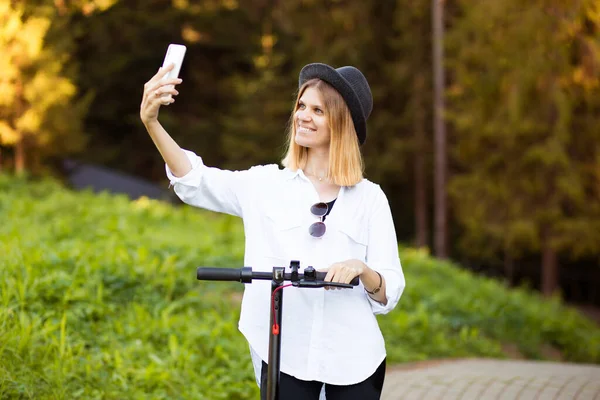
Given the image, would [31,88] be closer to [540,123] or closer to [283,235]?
[540,123]

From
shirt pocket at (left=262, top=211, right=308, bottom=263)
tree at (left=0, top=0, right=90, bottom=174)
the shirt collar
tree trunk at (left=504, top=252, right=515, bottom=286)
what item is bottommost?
tree trunk at (left=504, top=252, right=515, bottom=286)

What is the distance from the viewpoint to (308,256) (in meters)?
3.34

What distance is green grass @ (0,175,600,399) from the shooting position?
5641 mm

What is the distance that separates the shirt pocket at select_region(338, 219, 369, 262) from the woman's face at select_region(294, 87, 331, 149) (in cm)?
41

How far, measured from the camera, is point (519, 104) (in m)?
21.0

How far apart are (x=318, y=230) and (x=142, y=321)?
4.09m

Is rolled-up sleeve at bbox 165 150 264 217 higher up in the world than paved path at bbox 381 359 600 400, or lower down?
higher up

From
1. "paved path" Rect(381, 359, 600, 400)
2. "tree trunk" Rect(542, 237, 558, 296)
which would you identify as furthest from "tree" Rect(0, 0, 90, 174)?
"paved path" Rect(381, 359, 600, 400)

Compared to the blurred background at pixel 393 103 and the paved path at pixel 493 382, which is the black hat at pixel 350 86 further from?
the blurred background at pixel 393 103

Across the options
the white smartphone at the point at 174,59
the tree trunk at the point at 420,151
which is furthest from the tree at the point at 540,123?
the white smartphone at the point at 174,59

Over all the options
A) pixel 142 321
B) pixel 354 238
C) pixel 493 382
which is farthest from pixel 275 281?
pixel 493 382

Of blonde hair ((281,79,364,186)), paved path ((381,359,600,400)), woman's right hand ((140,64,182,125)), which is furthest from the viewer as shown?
paved path ((381,359,600,400))

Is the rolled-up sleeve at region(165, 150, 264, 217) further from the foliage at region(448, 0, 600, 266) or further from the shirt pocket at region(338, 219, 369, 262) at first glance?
the foliage at region(448, 0, 600, 266)

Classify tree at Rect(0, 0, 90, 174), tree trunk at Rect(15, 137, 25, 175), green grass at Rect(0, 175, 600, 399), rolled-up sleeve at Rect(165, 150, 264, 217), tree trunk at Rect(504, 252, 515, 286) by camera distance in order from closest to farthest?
rolled-up sleeve at Rect(165, 150, 264, 217) → green grass at Rect(0, 175, 600, 399) → tree at Rect(0, 0, 90, 174) → tree trunk at Rect(15, 137, 25, 175) → tree trunk at Rect(504, 252, 515, 286)
